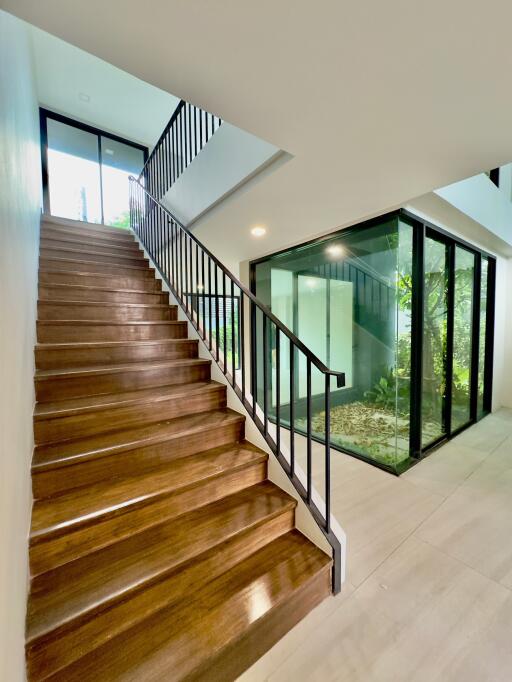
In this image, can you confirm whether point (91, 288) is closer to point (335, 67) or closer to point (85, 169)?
point (335, 67)

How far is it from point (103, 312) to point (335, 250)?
99.2 inches

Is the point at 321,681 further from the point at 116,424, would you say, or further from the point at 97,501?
the point at 116,424

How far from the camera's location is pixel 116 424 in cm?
179

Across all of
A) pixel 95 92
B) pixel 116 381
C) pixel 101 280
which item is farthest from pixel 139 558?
pixel 95 92

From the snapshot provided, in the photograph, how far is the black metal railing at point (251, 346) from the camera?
1.60 m

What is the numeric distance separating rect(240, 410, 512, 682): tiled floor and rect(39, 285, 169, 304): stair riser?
258 centimetres

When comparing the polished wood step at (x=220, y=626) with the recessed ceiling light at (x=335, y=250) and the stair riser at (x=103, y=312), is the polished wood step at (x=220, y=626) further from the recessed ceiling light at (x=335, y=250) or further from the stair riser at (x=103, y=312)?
the recessed ceiling light at (x=335, y=250)

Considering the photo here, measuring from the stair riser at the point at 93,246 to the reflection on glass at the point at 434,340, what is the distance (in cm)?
354

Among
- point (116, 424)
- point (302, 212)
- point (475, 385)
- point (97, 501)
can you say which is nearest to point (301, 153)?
point (302, 212)

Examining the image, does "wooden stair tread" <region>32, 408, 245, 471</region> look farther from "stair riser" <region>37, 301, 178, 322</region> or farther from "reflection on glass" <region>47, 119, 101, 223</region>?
"reflection on glass" <region>47, 119, 101, 223</region>

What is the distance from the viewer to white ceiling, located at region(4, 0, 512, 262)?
0.99 metres

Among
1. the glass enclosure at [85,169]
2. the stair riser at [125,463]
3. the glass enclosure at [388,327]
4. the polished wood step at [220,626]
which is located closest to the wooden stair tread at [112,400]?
the stair riser at [125,463]

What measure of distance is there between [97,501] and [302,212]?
2.59 meters

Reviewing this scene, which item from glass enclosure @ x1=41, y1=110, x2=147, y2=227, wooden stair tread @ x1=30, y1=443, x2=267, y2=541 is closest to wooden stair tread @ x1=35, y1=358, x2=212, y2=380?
wooden stair tread @ x1=30, y1=443, x2=267, y2=541
